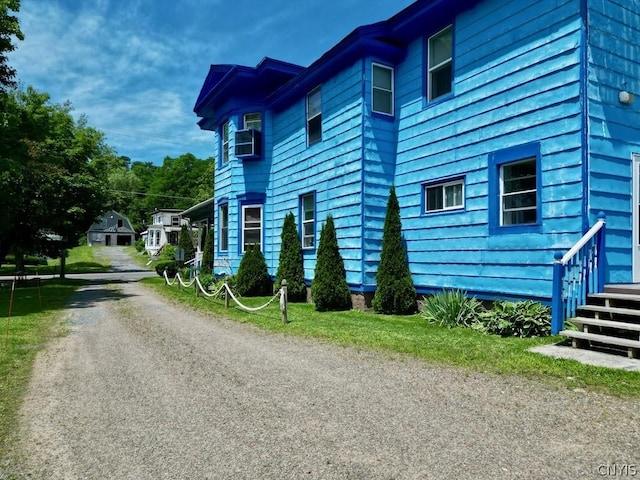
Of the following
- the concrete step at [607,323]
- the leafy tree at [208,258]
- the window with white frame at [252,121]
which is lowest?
the concrete step at [607,323]

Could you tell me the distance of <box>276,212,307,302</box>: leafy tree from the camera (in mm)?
13469

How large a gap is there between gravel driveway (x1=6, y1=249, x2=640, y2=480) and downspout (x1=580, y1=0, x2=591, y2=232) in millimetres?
3831

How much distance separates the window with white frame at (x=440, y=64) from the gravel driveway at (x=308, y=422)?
22.8 ft

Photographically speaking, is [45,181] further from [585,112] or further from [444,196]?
[585,112]

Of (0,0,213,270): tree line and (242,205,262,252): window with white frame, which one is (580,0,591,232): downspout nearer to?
(242,205,262,252): window with white frame

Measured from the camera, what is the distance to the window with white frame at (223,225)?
17.9 meters

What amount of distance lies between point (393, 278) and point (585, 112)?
5.05 meters

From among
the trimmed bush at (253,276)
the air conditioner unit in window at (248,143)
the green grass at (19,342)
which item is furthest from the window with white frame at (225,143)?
the green grass at (19,342)

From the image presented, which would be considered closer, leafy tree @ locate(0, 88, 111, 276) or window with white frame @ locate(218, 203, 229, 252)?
window with white frame @ locate(218, 203, 229, 252)

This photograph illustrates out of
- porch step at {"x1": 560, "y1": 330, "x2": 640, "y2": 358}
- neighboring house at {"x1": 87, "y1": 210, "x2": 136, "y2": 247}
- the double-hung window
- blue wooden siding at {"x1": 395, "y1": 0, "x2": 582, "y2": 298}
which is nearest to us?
porch step at {"x1": 560, "y1": 330, "x2": 640, "y2": 358}

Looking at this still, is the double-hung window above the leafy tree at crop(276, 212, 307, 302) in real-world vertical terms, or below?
above

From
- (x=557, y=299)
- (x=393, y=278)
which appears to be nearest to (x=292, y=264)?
(x=393, y=278)

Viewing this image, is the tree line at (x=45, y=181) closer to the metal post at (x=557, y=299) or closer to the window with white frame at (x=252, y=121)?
the window with white frame at (x=252, y=121)

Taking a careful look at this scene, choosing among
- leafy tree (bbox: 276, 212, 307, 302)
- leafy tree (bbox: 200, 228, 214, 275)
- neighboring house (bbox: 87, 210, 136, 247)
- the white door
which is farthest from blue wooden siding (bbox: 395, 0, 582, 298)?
neighboring house (bbox: 87, 210, 136, 247)
